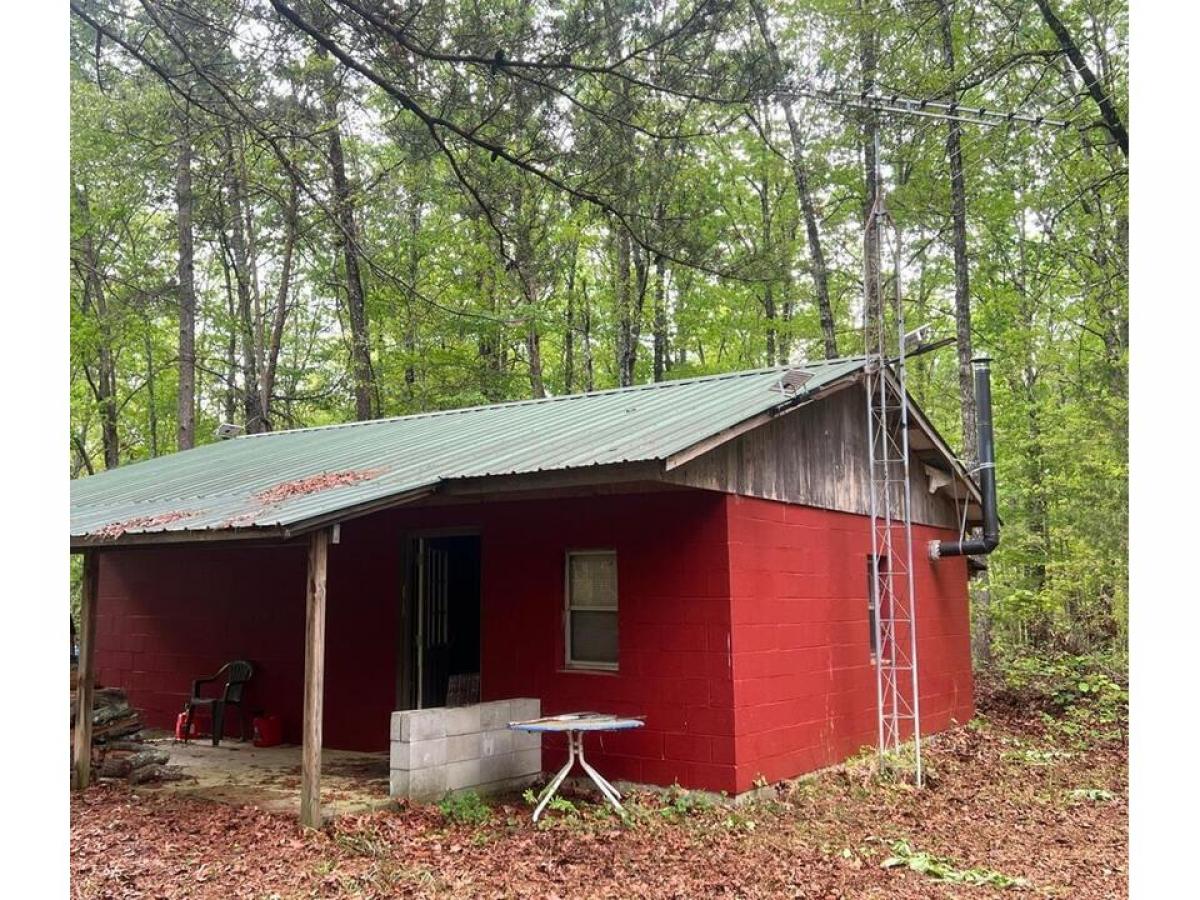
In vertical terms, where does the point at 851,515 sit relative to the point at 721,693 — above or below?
above

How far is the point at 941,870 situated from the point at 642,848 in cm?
199

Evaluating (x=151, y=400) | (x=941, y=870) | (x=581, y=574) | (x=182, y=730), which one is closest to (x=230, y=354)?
(x=151, y=400)

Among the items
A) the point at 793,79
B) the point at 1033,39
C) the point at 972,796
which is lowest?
the point at 972,796

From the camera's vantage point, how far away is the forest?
662 cm

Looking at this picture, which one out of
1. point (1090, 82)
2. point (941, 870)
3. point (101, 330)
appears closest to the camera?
point (941, 870)

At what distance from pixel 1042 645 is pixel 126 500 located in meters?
15.2

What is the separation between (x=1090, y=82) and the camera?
13148mm

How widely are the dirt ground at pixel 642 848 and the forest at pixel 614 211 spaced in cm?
394

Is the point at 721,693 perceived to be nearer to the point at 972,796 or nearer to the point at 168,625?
the point at 972,796

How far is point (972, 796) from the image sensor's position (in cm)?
874

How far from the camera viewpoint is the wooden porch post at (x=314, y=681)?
272 inches

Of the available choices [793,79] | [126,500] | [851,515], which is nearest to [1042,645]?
[851,515]

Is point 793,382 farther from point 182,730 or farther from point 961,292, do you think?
point 961,292

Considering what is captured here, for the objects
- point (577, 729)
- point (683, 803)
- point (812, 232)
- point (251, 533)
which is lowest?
point (683, 803)
